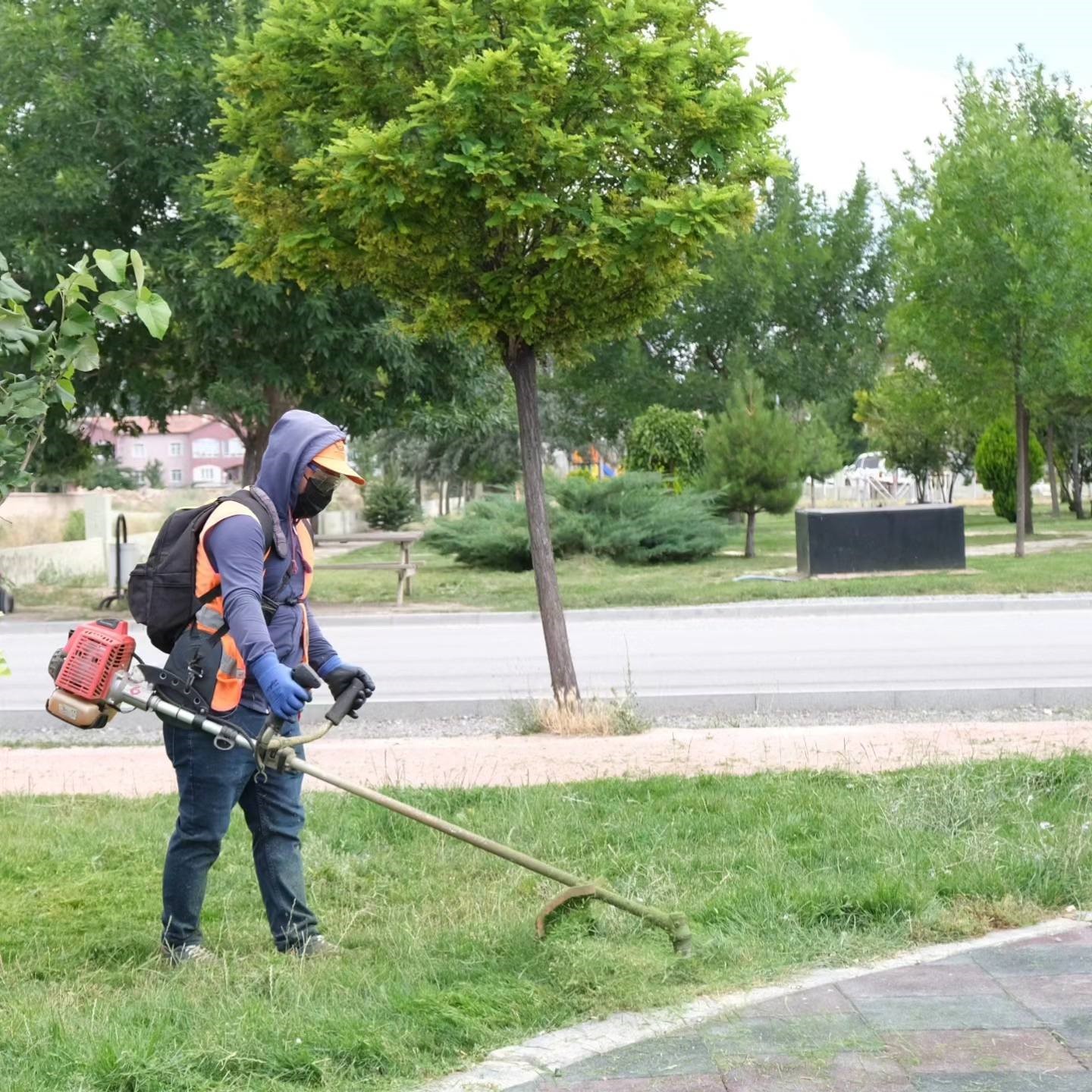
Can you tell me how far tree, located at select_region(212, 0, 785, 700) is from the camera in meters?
8.02

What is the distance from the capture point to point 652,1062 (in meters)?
3.60

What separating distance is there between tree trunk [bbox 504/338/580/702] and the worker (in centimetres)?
437

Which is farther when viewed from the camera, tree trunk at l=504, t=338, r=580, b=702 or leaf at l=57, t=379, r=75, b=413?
tree trunk at l=504, t=338, r=580, b=702

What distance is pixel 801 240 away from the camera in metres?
43.8

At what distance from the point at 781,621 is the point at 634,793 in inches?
Answer: 393

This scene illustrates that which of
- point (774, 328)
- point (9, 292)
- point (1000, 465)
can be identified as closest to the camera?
point (9, 292)

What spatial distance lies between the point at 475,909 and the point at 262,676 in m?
1.33

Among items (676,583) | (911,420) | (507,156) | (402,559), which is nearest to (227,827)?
(507,156)

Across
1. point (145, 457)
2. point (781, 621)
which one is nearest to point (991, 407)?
point (781, 621)

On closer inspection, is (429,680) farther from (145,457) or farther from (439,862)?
(145,457)

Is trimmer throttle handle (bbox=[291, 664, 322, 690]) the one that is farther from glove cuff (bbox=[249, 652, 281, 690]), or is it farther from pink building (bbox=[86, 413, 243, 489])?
pink building (bbox=[86, 413, 243, 489])

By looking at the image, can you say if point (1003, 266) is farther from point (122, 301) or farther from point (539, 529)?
point (122, 301)

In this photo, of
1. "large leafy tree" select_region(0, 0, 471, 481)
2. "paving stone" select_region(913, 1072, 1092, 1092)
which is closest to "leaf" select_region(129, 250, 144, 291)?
"paving stone" select_region(913, 1072, 1092, 1092)

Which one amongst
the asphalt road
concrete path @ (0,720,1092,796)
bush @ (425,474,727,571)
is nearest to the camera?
concrete path @ (0,720,1092,796)
